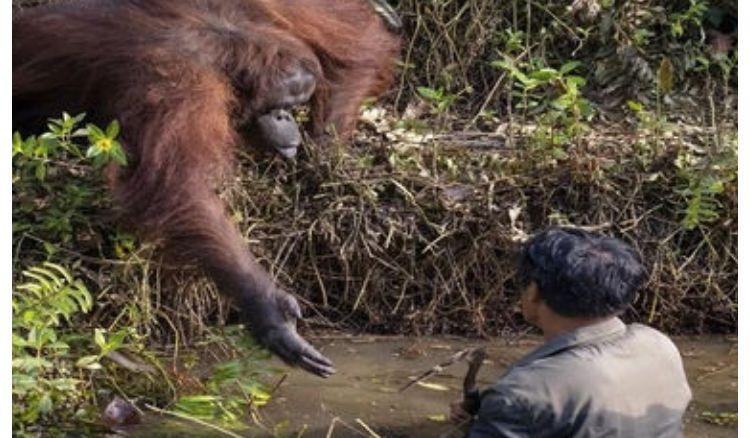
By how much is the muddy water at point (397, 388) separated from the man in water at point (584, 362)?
0.77 metres

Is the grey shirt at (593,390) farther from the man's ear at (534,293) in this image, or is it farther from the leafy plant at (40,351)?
the leafy plant at (40,351)

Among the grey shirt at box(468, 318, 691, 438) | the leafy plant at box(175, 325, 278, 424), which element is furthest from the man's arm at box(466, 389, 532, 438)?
the leafy plant at box(175, 325, 278, 424)

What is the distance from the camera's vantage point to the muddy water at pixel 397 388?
3.99 m

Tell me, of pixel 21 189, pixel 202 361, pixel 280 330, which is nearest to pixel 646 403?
pixel 280 330

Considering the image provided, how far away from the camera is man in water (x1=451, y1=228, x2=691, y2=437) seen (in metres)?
2.75

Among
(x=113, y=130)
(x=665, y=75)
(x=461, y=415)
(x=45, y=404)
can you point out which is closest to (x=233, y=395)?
(x=45, y=404)

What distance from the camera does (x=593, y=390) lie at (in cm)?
278

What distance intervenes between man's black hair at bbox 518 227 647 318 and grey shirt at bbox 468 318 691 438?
5 cm

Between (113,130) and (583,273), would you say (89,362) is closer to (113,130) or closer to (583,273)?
(113,130)

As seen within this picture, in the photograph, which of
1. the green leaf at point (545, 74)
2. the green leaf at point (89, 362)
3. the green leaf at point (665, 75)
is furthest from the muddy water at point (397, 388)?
the green leaf at point (665, 75)

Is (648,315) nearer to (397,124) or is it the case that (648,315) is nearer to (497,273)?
(497,273)

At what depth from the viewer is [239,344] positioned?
3.92 meters
